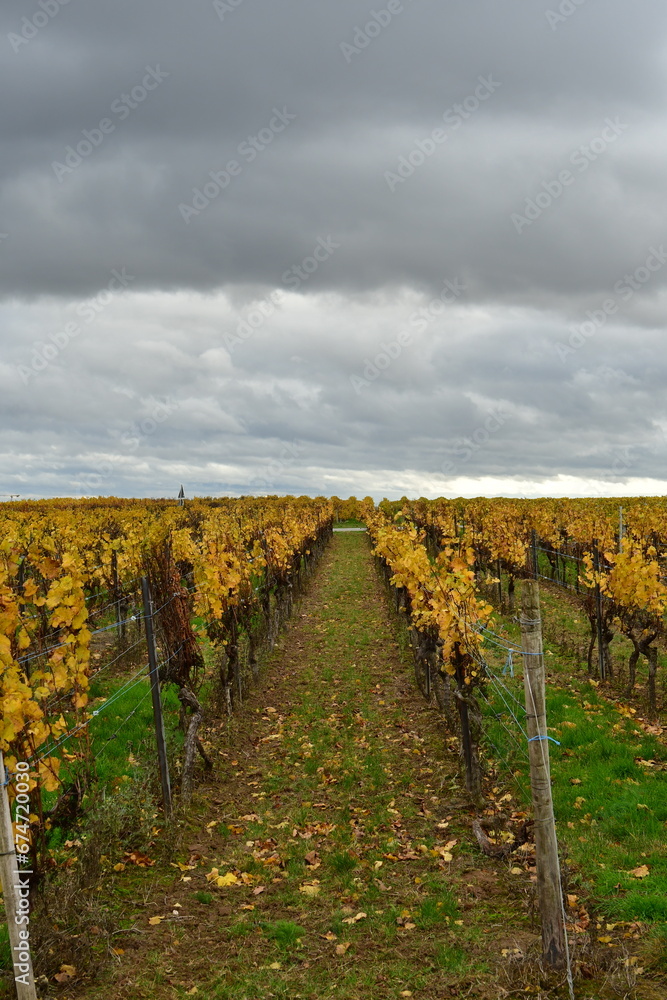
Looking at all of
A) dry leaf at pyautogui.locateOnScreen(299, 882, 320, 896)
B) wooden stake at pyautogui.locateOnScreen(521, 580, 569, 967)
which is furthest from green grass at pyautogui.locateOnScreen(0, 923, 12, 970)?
wooden stake at pyautogui.locateOnScreen(521, 580, 569, 967)

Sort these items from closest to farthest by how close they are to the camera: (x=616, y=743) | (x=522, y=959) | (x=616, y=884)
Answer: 1. (x=522, y=959)
2. (x=616, y=884)
3. (x=616, y=743)

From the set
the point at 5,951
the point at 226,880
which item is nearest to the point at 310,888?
the point at 226,880

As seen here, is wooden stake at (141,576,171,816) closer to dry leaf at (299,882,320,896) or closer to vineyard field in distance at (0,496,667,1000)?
vineyard field in distance at (0,496,667,1000)

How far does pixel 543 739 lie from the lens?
486cm

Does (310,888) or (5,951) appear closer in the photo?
(5,951)

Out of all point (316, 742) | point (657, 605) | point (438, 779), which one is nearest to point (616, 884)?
point (438, 779)

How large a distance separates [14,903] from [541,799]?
3.64 m

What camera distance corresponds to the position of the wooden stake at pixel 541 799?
475 centimetres

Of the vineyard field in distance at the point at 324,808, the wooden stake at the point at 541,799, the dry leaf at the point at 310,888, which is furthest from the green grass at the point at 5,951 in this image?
the wooden stake at the point at 541,799

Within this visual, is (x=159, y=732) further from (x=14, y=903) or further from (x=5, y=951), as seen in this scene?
(x=14, y=903)

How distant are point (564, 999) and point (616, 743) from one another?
4.73 meters

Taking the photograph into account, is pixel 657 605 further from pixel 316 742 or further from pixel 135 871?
pixel 135 871

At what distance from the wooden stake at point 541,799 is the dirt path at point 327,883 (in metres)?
0.35

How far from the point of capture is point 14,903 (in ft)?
14.1
